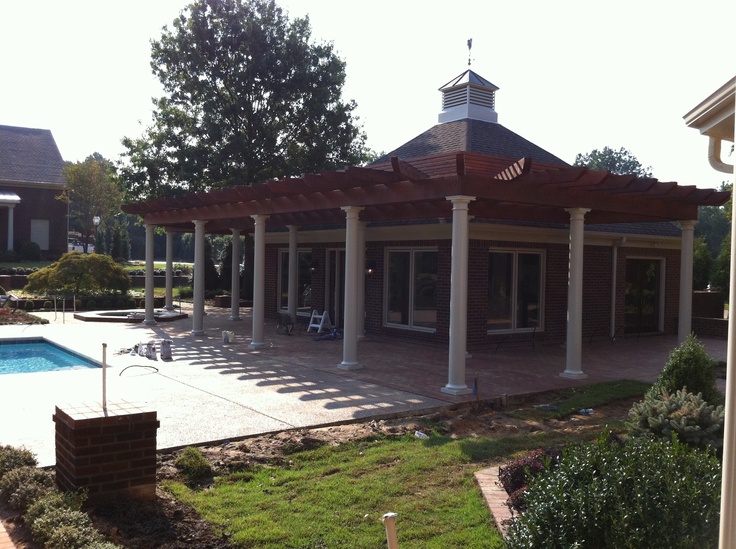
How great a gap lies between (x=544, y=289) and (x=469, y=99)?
20.3 ft

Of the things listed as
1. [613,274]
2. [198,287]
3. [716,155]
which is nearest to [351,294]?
[198,287]

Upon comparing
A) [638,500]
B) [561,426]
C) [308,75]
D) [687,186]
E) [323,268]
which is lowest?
[561,426]

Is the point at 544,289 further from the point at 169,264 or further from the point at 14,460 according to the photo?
the point at 14,460

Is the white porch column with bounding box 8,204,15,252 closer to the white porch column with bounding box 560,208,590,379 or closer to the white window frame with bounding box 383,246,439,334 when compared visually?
the white window frame with bounding box 383,246,439,334

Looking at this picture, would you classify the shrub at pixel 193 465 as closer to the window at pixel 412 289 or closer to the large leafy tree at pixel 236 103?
the window at pixel 412 289

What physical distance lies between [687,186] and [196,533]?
9.71 metres

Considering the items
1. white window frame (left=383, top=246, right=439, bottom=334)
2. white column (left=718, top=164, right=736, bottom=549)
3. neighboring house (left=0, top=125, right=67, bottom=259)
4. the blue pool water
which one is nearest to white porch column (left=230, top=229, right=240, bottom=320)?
the blue pool water

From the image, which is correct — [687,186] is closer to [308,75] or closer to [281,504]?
[281,504]

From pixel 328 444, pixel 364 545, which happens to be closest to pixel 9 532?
pixel 364 545

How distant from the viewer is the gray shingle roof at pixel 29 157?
3900 centimetres

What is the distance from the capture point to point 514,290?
14.9 m

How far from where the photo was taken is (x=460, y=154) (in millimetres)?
8867

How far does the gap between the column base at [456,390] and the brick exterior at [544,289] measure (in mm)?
4667

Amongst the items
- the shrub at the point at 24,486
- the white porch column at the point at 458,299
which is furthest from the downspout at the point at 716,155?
the shrub at the point at 24,486
